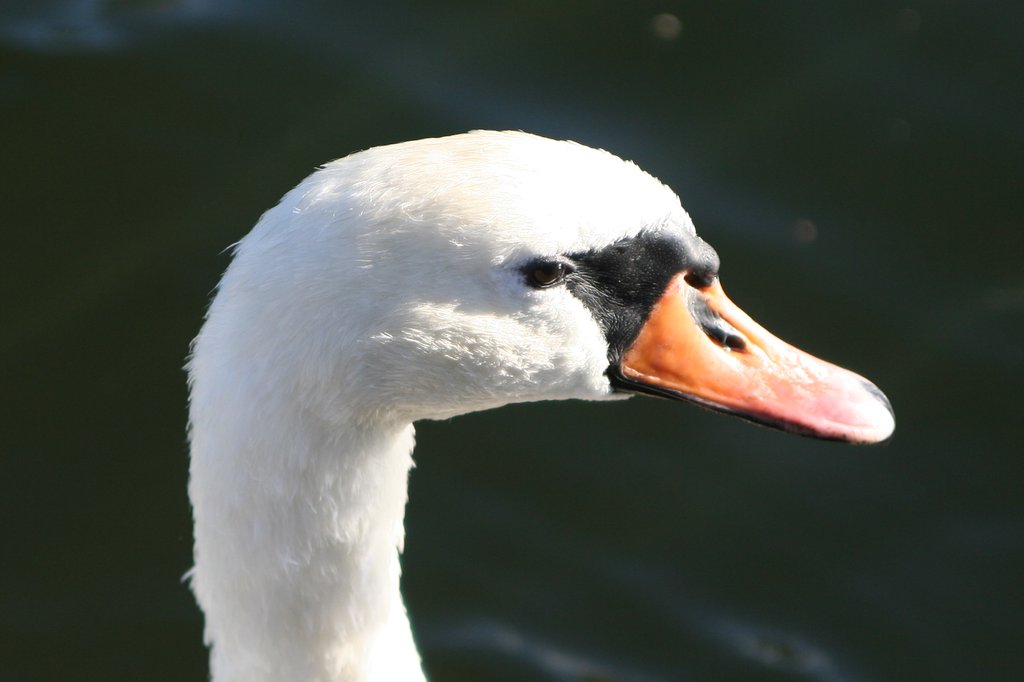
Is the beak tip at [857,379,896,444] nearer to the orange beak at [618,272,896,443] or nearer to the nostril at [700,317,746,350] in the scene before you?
the orange beak at [618,272,896,443]

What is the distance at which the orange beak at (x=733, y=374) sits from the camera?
3525mm

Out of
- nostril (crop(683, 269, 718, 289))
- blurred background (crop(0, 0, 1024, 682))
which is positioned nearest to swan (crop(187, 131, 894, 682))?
nostril (crop(683, 269, 718, 289))

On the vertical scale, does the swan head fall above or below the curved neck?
above

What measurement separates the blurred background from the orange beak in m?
2.07

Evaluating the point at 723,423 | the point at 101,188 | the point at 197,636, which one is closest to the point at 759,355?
the point at 723,423

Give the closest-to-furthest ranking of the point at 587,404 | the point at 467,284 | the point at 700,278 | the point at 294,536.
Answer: the point at 467,284
the point at 294,536
the point at 700,278
the point at 587,404

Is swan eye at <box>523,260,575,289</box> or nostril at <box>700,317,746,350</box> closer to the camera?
swan eye at <box>523,260,575,289</box>

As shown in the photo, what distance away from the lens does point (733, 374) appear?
3.59 meters

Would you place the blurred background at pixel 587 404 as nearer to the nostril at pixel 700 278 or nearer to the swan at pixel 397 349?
the swan at pixel 397 349

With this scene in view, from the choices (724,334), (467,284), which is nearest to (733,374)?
(724,334)

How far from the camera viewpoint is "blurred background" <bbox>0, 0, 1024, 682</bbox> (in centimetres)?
548

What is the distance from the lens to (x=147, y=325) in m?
6.00

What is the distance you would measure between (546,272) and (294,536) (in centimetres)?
91

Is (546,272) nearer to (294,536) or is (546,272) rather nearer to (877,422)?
(294,536)
